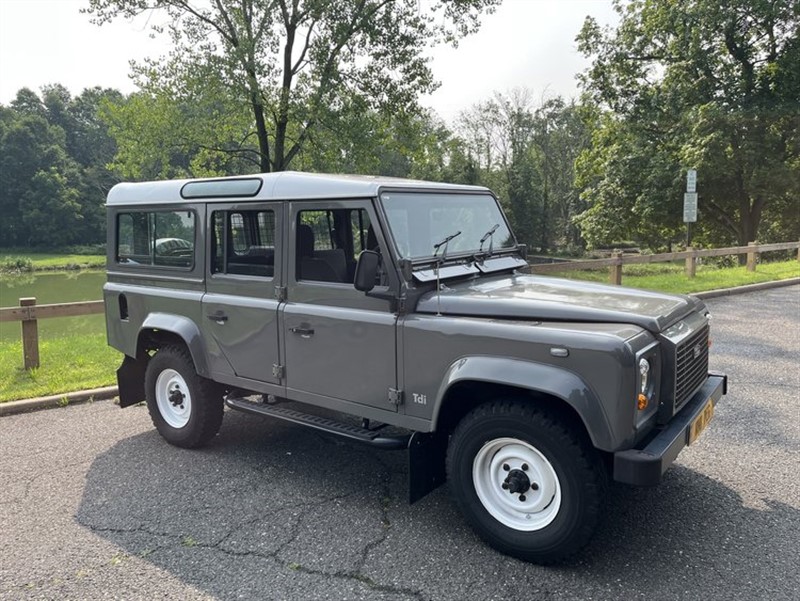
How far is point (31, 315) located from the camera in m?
6.72

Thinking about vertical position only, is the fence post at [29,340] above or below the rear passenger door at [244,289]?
below

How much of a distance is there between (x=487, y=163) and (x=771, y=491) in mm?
44119

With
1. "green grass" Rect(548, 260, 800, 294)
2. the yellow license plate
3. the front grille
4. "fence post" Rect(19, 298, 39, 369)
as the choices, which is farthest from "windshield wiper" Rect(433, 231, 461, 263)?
"green grass" Rect(548, 260, 800, 294)

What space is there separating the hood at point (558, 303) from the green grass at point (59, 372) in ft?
15.6

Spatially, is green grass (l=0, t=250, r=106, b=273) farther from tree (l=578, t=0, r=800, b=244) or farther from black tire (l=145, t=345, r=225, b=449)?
black tire (l=145, t=345, r=225, b=449)

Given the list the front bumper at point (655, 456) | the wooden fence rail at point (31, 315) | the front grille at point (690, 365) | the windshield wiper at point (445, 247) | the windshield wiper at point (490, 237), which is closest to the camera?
the front bumper at point (655, 456)

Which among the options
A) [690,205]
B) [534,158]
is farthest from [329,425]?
[534,158]

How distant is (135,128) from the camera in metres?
15.5

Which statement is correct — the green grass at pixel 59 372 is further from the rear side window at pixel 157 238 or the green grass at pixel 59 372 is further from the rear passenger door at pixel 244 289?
the rear passenger door at pixel 244 289

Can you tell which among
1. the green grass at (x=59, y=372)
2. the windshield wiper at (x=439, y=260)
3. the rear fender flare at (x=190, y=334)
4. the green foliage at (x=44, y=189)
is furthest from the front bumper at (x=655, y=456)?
the green foliage at (x=44, y=189)

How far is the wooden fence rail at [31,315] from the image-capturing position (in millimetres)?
6680

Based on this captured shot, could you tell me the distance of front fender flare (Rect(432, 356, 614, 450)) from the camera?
278 centimetres

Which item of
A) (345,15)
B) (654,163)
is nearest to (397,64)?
(345,15)

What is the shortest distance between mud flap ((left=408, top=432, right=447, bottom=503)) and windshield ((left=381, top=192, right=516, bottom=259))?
3.70 ft
